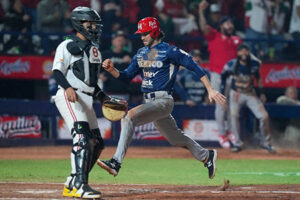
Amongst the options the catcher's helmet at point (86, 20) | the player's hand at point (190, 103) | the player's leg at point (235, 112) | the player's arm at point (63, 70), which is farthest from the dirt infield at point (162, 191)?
the player's hand at point (190, 103)

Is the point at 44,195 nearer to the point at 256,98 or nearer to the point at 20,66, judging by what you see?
the point at 256,98

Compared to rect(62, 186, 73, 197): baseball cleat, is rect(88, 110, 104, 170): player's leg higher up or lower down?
higher up

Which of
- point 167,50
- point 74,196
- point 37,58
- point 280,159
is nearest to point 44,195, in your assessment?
point 74,196

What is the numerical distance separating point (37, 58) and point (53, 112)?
1738mm

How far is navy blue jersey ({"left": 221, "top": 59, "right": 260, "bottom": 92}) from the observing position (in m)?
15.5

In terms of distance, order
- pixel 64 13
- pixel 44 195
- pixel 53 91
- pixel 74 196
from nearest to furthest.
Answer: pixel 74 196
pixel 44 195
pixel 53 91
pixel 64 13

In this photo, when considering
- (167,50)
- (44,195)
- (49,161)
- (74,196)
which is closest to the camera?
(74,196)

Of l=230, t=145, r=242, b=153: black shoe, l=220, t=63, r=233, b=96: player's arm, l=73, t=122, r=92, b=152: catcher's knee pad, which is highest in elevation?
l=73, t=122, r=92, b=152: catcher's knee pad

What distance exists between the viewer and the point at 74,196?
7965 millimetres

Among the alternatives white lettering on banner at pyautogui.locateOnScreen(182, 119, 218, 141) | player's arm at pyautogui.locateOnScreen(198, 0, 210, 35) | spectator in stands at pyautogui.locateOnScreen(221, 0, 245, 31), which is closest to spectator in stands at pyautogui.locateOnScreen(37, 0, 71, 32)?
player's arm at pyautogui.locateOnScreen(198, 0, 210, 35)

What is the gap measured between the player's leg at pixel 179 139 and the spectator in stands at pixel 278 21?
8463 millimetres

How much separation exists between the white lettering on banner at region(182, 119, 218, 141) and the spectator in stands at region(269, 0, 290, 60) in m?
2.82

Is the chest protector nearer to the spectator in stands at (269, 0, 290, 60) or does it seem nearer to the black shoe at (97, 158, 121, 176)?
the black shoe at (97, 158, 121, 176)

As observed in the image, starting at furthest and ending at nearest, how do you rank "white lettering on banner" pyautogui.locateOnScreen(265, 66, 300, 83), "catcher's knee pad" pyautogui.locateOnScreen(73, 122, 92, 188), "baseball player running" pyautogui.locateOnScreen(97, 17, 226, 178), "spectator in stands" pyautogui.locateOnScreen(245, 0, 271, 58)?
1. "spectator in stands" pyautogui.locateOnScreen(245, 0, 271, 58)
2. "white lettering on banner" pyautogui.locateOnScreen(265, 66, 300, 83)
3. "baseball player running" pyautogui.locateOnScreen(97, 17, 226, 178)
4. "catcher's knee pad" pyautogui.locateOnScreen(73, 122, 92, 188)
